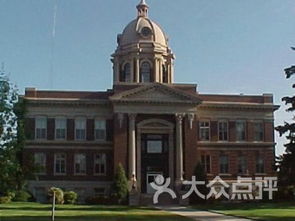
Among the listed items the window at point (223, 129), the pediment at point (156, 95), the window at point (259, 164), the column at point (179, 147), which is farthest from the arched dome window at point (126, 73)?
the window at point (259, 164)

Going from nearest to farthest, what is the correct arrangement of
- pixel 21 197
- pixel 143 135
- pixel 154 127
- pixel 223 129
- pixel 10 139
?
pixel 10 139 < pixel 21 197 < pixel 154 127 < pixel 143 135 < pixel 223 129

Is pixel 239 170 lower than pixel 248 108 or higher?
lower

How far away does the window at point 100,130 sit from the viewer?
202ft

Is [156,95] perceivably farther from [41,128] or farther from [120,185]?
[41,128]

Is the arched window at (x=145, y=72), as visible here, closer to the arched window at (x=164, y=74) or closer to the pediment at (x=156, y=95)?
the arched window at (x=164, y=74)

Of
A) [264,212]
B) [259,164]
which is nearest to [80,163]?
[259,164]

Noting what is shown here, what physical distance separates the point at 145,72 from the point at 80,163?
13.3m

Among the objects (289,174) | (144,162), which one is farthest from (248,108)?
(289,174)

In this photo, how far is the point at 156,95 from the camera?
5975cm

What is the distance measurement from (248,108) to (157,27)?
1511 cm

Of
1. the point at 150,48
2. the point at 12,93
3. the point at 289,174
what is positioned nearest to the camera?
the point at 12,93

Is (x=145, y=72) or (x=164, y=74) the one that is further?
(x=164, y=74)

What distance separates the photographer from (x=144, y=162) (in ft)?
200

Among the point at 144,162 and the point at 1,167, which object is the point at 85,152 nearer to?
the point at 144,162
